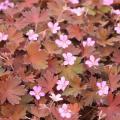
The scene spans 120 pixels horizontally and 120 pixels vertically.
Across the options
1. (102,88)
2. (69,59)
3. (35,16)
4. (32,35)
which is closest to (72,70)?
(69,59)

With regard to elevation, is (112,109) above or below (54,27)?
below

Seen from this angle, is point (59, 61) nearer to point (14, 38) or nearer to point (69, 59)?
point (69, 59)

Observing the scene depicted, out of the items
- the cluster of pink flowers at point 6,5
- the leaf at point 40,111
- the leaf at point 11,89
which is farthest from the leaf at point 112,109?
the cluster of pink flowers at point 6,5

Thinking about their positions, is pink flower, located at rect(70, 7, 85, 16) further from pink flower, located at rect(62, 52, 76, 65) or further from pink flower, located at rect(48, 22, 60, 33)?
pink flower, located at rect(62, 52, 76, 65)

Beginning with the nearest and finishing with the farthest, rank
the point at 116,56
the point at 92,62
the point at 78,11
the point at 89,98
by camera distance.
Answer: the point at 89,98, the point at 92,62, the point at 116,56, the point at 78,11

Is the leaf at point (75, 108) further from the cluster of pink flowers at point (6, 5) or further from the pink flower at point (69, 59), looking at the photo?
the cluster of pink flowers at point (6, 5)

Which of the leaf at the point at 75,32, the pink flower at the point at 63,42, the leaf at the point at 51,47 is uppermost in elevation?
the leaf at the point at 75,32
